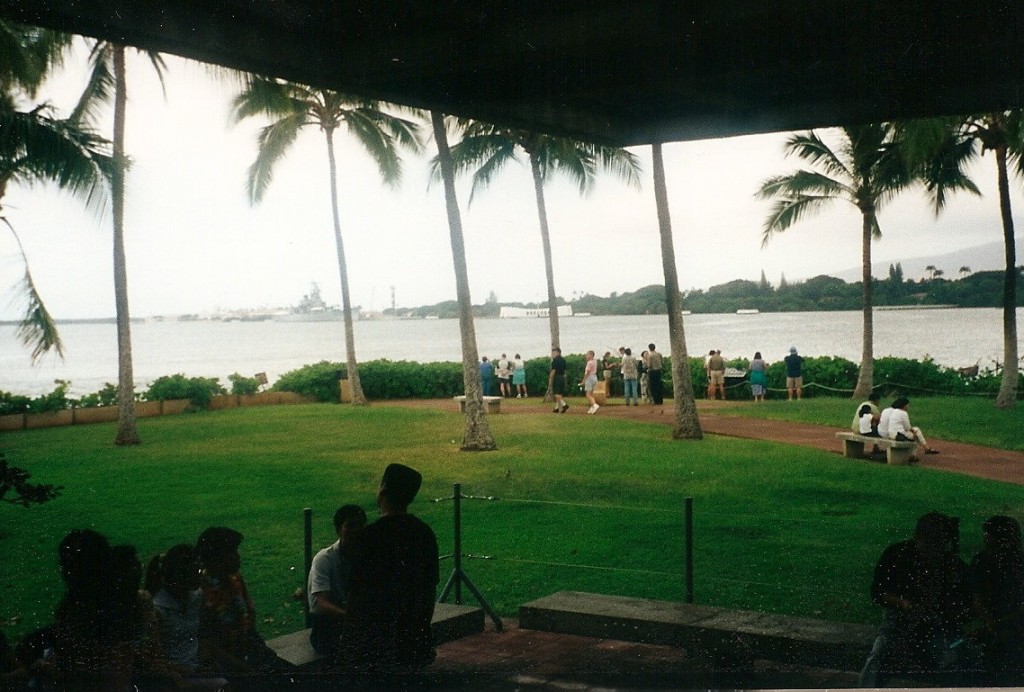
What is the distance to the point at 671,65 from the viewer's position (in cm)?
392

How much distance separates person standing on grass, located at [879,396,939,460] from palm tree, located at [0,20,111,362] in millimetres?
7779

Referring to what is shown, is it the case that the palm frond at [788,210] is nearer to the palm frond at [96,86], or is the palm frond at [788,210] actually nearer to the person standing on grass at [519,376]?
the palm frond at [96,86]

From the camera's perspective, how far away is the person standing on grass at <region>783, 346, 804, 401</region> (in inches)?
418

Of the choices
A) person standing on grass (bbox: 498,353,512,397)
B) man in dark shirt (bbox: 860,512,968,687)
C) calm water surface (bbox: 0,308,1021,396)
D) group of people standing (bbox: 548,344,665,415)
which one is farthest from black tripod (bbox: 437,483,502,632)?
person standing on grass (bbox: 498,353,512,397)

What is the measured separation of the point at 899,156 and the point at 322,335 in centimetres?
358

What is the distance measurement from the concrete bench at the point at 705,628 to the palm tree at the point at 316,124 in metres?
1.79

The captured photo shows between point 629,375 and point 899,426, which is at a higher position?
point 629,375

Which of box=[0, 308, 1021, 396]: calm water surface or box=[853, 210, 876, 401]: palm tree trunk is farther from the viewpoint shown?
box=[853, 210, 876, 401]: palm tree trunk

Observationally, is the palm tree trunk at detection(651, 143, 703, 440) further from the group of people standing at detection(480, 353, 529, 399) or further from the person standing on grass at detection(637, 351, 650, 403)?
the person standing on grass at detection(637, 351, 650, 403)

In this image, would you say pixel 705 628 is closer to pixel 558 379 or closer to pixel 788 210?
pixel 788 210

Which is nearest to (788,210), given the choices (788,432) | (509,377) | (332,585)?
(332,585)

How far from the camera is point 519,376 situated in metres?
14.6

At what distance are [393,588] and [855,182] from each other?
3.84 metres

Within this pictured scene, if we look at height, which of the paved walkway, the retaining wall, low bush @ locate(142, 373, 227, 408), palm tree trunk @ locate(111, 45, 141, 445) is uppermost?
palm tree trunk @ locate(111, 45, 141, 445)
